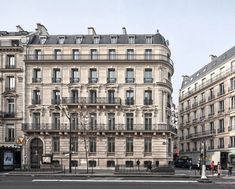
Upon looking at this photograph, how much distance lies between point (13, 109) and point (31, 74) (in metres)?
5.59

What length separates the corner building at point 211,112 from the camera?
66.6 m

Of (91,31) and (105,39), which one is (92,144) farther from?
(91,31)

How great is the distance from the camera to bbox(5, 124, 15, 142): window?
60344 mm

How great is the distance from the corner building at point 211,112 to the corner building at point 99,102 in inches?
417

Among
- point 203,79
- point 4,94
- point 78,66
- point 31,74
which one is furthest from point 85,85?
point 203,79

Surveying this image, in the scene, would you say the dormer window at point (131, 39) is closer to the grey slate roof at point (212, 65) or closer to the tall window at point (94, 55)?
the tall window at point (94, 55)

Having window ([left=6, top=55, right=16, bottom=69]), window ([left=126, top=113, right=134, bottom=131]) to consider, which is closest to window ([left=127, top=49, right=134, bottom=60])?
window ([left=126, top=113, right=134, bottom=131])

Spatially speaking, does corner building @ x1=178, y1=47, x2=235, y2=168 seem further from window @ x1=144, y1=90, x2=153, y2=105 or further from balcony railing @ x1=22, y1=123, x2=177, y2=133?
window @ x1=144, y1=90, x2=153, y2=105

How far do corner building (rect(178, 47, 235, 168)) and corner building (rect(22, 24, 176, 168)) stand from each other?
10.6 m

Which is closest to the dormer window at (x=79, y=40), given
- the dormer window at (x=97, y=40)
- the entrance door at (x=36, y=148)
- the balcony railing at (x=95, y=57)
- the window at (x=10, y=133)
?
the dormer window at (x=97, y=40)

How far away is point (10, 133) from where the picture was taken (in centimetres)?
6053

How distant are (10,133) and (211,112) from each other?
116ft

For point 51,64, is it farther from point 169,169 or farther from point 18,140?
point 169,169

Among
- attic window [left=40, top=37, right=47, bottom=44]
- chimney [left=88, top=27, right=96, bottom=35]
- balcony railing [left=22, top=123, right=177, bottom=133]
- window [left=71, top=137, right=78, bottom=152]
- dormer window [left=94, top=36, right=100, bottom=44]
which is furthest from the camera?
chimney [left=88, top=27, right=96, bottom=35]
